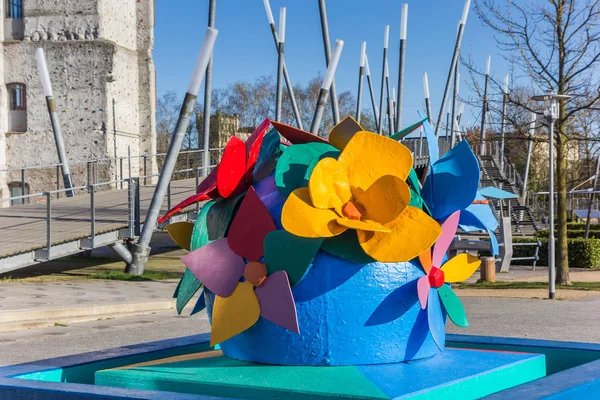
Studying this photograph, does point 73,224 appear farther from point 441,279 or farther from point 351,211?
point 351,211

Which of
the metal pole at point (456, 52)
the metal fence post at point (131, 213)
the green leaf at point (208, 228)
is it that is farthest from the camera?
the metal pole at point (456, 52)

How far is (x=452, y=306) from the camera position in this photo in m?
4.38

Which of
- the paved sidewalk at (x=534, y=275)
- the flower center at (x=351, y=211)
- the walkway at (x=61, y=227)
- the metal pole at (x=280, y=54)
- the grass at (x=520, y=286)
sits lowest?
the paved sidewalk at (x=534, y=275)

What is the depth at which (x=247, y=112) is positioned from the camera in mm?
53875

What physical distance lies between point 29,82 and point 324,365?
31.6 meters

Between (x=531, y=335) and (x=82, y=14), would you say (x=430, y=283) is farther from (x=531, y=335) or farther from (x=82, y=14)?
(x=82, y=14)

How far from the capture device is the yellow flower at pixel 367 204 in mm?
3742

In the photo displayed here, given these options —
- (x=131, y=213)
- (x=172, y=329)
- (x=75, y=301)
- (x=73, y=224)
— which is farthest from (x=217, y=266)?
(x=73, y=224)

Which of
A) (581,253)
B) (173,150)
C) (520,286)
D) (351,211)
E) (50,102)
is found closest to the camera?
(351,211)

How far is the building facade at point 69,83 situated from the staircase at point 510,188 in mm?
14608

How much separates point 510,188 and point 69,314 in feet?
90.5

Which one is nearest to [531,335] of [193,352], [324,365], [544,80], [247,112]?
[193,352]

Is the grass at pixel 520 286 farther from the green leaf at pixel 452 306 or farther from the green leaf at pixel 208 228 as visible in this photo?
the green leaf at pixel 208 228

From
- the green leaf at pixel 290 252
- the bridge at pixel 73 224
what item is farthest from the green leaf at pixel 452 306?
the bridge at pixel 73 224
